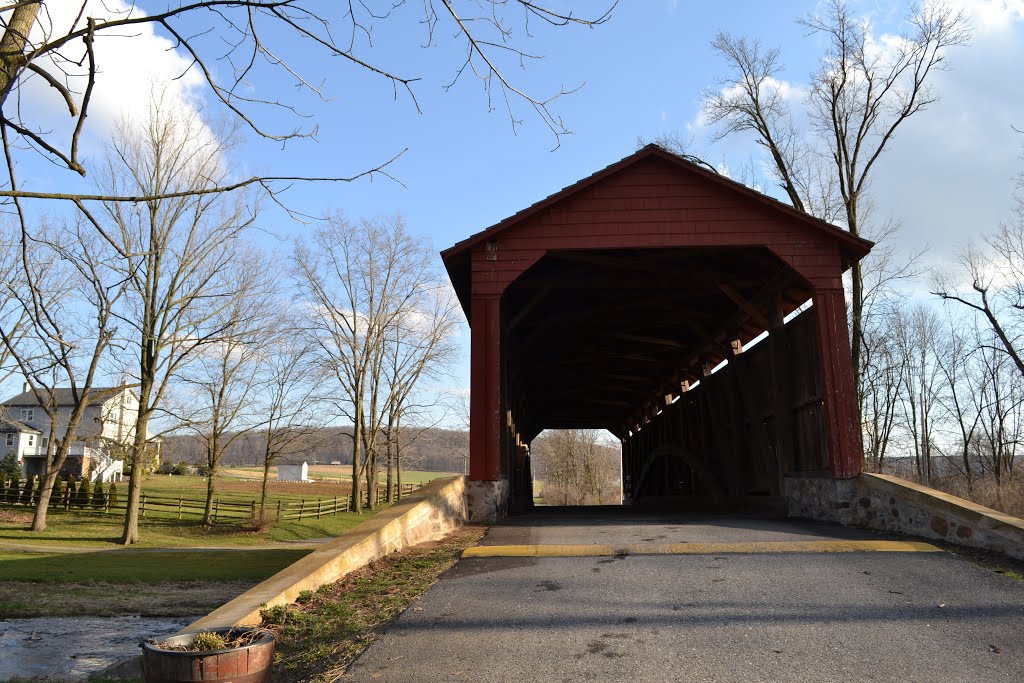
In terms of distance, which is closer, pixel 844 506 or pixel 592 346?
pixel 844 506

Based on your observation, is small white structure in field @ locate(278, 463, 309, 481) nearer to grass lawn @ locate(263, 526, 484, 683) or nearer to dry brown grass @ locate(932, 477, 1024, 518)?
dry brown grass @ locate(932, 477, 1024, 518)

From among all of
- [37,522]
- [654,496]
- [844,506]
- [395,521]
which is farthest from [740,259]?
[37,522]

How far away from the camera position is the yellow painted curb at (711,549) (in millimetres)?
6766

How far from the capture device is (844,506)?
9.12m

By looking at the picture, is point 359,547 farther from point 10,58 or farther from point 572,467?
point 572,467

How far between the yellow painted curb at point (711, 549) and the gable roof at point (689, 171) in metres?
4.47

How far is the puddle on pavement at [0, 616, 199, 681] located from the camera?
6945 mm

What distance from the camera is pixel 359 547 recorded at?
20.4 ft

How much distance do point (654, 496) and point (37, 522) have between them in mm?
21104

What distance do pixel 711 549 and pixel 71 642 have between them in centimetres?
734

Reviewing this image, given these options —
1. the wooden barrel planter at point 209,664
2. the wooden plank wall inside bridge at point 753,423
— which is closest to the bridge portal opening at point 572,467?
the wooden plank wall inside bridge at point 753,423

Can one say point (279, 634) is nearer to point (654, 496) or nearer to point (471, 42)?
point (471, 42)

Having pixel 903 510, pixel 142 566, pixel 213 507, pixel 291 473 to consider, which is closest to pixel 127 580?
pixel 142 566

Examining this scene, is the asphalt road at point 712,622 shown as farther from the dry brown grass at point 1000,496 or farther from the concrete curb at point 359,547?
the dry brown grass at point 1000,496
